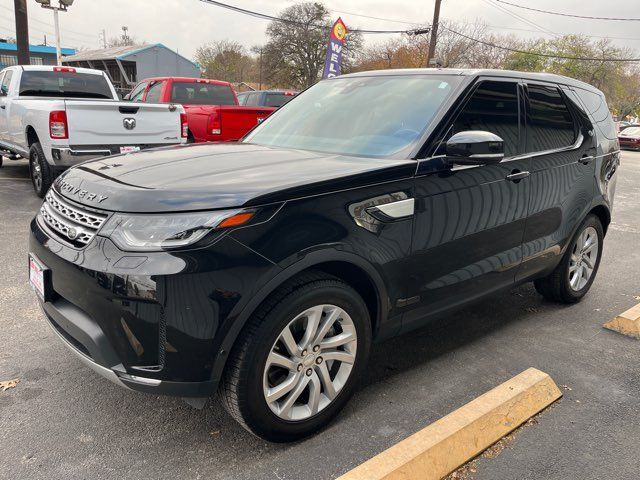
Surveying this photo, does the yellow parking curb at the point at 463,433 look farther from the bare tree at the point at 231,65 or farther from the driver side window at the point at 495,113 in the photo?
the bare tree at the point at 231,65

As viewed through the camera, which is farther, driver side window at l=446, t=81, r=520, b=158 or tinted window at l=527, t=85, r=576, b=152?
tinted window at l=527, t=85, r=576, b=152

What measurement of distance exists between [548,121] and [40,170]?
6430 mm

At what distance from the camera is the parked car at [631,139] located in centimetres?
2514

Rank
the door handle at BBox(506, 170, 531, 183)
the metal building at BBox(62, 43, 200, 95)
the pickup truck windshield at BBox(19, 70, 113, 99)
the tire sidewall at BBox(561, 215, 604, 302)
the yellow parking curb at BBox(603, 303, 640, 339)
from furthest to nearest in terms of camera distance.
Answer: the metal building at BBox(62, 43, 200, 95), the pickup truck windshield at BBox(19, 70, 113, 99), the tire sidewall at BBox(561, 215, 604, 302), the yellow parking curb at BBox(603, 303, 640, 339), the door handle at BBox(506, 170, 531, 183)

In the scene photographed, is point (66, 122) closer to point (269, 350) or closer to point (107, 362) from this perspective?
point (107, 362)

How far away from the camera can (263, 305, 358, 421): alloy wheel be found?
2295 millimetres

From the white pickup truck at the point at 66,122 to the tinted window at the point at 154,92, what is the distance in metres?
1.83

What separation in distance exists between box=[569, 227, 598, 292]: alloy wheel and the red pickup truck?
483 centimetres

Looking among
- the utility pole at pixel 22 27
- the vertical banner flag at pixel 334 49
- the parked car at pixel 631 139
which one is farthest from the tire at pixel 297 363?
the parked car at pixel 631 139

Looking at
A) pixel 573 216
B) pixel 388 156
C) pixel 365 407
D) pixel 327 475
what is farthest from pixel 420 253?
pixel 573 216

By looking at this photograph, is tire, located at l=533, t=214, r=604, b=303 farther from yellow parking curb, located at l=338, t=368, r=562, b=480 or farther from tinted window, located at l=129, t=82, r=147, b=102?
tinted window, located at l=129, t=82, r=147, b=102

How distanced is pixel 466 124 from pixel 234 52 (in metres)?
63.5

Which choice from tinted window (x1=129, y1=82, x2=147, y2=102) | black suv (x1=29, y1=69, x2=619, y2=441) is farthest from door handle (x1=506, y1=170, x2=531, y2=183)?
tinted window (x1=129, y1=82, x2=147, y2=102)

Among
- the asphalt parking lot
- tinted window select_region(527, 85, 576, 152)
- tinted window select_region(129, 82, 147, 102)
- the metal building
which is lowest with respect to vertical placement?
the asphalt parking lot
